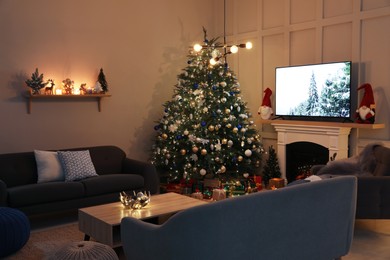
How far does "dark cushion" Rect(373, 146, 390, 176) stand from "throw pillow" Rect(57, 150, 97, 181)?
3456 millimetres

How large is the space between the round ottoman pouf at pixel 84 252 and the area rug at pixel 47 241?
766 millimetres

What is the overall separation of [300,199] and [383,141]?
3446mm

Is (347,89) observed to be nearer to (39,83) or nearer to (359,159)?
(359,159)

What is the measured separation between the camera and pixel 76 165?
223 inches

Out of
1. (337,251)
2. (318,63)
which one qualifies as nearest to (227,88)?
(318,63)

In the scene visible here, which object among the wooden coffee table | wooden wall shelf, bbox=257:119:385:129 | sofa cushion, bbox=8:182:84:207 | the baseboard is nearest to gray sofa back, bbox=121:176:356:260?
the wooden coffee table

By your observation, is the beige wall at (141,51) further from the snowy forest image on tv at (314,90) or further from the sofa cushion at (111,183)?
the sofa cushion at (111,183)

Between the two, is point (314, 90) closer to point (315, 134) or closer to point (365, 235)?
point (315, 134)

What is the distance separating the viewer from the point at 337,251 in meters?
3.34

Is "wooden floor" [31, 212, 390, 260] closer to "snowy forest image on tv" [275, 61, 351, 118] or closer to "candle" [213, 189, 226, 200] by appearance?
"candle" [213, 189, 226, 200]

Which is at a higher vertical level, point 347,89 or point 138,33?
point 138,33

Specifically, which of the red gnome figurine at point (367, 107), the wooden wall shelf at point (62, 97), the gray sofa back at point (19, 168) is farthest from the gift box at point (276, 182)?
the wooden wall shelf at point (62, 97)

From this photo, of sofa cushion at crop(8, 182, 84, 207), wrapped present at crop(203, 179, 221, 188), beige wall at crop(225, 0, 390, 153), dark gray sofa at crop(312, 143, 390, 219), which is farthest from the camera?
wrapped present at crop(203, 179, 221, 188)

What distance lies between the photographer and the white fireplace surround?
6223 mm
